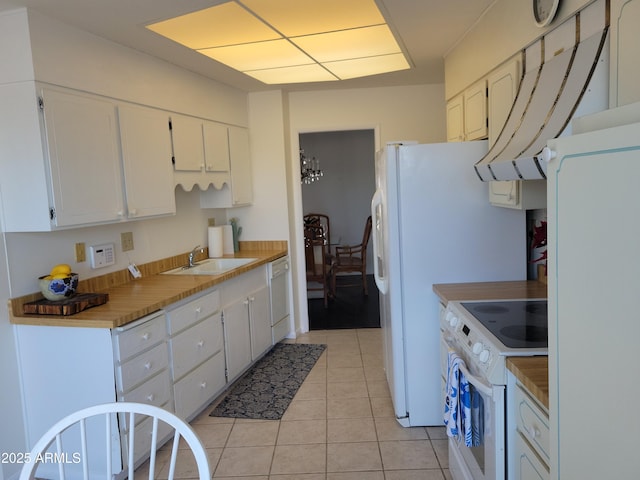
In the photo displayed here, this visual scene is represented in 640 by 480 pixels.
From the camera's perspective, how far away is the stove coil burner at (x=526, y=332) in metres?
1.79

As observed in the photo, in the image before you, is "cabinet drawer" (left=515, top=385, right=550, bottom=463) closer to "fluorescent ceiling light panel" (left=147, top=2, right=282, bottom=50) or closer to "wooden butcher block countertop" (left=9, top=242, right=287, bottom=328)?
"wooden butcher block countertop" (left=9, top=242, right=287, bottom=328)

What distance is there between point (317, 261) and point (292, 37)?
11.9 ft

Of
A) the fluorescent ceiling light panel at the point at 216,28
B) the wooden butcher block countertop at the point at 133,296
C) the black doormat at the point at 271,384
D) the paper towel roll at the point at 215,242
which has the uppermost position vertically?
the fluorescent ceiling light panel at the point at 216,28

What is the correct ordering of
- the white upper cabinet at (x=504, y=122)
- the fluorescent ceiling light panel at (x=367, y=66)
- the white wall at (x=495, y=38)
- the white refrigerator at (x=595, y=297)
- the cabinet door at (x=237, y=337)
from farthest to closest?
the fluorescent ceiling light panel at (x=367, y=66) < the cabinet door at (x=237, y=337) < the white upper cabinet at (x=504, y=122) < the white wall at (x=495, y=38) < the white refrigerator at (x=595, y=297)

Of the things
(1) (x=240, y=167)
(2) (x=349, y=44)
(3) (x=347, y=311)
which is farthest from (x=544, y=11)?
(3) (x=347, y=311)

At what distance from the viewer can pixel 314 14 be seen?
2570 millimetres

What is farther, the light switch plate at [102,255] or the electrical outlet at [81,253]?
the light switch plate at [102,255]

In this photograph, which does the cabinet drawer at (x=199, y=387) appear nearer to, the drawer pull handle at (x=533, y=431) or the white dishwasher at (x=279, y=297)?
the white dishwasher at (x=279, y=297)

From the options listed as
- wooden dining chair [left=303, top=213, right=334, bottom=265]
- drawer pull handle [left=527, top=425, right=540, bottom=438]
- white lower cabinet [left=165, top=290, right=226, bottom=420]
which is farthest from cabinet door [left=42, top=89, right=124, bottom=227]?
wooden dining chair [left=303, top=213, right=334, bottom=265]

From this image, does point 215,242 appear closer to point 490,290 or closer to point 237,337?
point 237,337

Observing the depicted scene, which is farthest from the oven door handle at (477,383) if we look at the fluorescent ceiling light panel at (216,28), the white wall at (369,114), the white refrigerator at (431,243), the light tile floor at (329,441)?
the white wall at (369,114)

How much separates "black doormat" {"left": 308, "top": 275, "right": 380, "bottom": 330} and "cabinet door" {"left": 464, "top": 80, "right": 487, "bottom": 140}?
8.43ft

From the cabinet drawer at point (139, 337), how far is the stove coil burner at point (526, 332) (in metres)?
1.76

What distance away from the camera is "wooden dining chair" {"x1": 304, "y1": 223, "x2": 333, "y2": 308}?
5.89 metres
